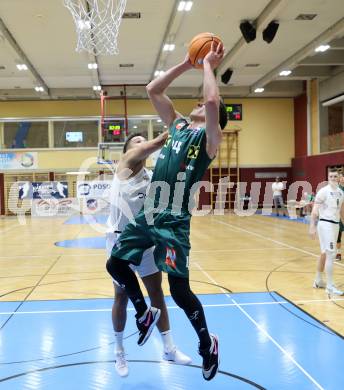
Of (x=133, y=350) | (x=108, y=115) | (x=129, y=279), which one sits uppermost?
(x=108, y=115)

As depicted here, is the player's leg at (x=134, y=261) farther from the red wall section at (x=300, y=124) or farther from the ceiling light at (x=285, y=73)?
the red wall section at (x=300, y=124)

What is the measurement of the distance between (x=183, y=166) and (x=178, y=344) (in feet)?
6.84

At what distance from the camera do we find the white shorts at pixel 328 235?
6.09m

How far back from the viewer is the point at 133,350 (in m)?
4.11

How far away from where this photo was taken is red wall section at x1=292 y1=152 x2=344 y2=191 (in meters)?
18.9

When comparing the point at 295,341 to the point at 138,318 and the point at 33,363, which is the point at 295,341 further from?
the point at 33,363

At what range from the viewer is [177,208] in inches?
112

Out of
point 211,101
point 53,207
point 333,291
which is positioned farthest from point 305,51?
point 211,101

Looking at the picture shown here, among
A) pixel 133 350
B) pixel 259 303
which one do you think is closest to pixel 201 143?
pixel 133 350

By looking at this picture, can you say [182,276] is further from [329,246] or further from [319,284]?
[319,284]

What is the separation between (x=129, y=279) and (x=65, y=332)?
189 cm

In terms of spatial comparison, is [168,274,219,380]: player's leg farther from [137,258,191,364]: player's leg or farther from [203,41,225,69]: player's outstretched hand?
[203,41,225,69]: player's outstretched hand

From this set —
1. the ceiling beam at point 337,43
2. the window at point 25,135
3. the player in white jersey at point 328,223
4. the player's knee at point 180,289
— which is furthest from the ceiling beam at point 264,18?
the window at point 25,135

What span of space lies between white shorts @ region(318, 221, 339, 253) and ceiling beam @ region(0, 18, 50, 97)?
11048 mm
